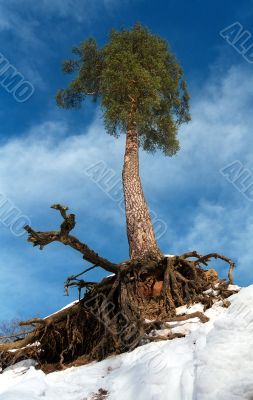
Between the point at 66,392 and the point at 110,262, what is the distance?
2253mm

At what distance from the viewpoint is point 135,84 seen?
12266mm

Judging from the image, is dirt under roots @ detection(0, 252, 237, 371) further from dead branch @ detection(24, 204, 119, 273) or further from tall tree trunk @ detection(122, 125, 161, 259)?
dead branch @ detection(24, 204, 119, 273)

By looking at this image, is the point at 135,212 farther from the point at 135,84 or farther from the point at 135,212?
the point at 135,84

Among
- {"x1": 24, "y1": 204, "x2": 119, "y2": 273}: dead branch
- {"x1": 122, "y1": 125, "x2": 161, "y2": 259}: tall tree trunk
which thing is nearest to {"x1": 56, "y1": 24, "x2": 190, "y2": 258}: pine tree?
{"x1": 122, "y1": 125, "x2": 161, "y2": 259}: tall tree trunk

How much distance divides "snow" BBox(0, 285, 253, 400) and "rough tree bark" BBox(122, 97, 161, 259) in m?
2.30

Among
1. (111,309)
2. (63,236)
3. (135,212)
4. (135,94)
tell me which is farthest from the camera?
(135,94)

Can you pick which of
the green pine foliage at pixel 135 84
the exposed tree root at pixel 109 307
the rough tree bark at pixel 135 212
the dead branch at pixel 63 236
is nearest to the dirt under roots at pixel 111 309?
the exposed tree root at pixel 109 307

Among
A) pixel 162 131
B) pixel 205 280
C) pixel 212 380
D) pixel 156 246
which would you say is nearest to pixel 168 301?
pixel 205 280

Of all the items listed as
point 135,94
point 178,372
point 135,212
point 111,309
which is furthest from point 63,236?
point 135,94

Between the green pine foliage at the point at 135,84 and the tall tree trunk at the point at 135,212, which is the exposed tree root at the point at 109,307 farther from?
the green pine foliage at the point at 135,84

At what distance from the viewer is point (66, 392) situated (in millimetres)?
5324

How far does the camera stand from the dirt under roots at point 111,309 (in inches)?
270

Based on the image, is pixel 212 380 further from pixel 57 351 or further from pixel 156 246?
pixel 156 246

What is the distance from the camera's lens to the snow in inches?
171
